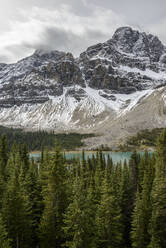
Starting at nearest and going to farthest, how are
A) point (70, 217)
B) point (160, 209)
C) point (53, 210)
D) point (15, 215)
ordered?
point (70, 217), point (15, 215), point (53, 210), point (160, 209)

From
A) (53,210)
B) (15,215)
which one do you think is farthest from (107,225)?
(15,215)

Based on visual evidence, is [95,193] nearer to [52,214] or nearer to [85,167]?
[52,214]

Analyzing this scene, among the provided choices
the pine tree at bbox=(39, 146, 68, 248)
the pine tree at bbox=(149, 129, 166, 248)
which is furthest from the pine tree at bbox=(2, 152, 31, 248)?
the pine tree at bbox=(149, 129, 166, 248)

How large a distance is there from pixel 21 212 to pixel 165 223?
18.2 meters

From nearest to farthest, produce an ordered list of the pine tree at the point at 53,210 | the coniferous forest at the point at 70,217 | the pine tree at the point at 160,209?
1. the coniferous forest at the point at 70,217
2. the pine tree at the point at 53,210
3. the pine tree at the point at 160,209

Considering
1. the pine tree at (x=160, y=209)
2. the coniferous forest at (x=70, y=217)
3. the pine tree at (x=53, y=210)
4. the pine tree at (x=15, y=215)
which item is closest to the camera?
the coniferous forest at (x=70, y=217)

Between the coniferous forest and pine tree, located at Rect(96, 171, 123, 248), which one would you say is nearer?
the coniferous forest

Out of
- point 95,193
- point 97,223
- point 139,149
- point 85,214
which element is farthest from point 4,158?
point 139,149

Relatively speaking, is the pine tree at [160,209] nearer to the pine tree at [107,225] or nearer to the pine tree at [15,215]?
the pine tree at [107,225]

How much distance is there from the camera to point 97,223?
2698 cm

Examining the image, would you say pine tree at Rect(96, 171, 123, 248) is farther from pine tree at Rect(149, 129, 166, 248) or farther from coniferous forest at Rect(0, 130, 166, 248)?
pine tree at Rect(149, 129, 166, 248)

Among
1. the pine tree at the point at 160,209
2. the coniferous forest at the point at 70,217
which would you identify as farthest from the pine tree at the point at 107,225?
the pine tree at the point at 160,209

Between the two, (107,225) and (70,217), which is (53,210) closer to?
(70,217)

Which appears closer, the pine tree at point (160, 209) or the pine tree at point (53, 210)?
the pine tree at point (53, 210)
